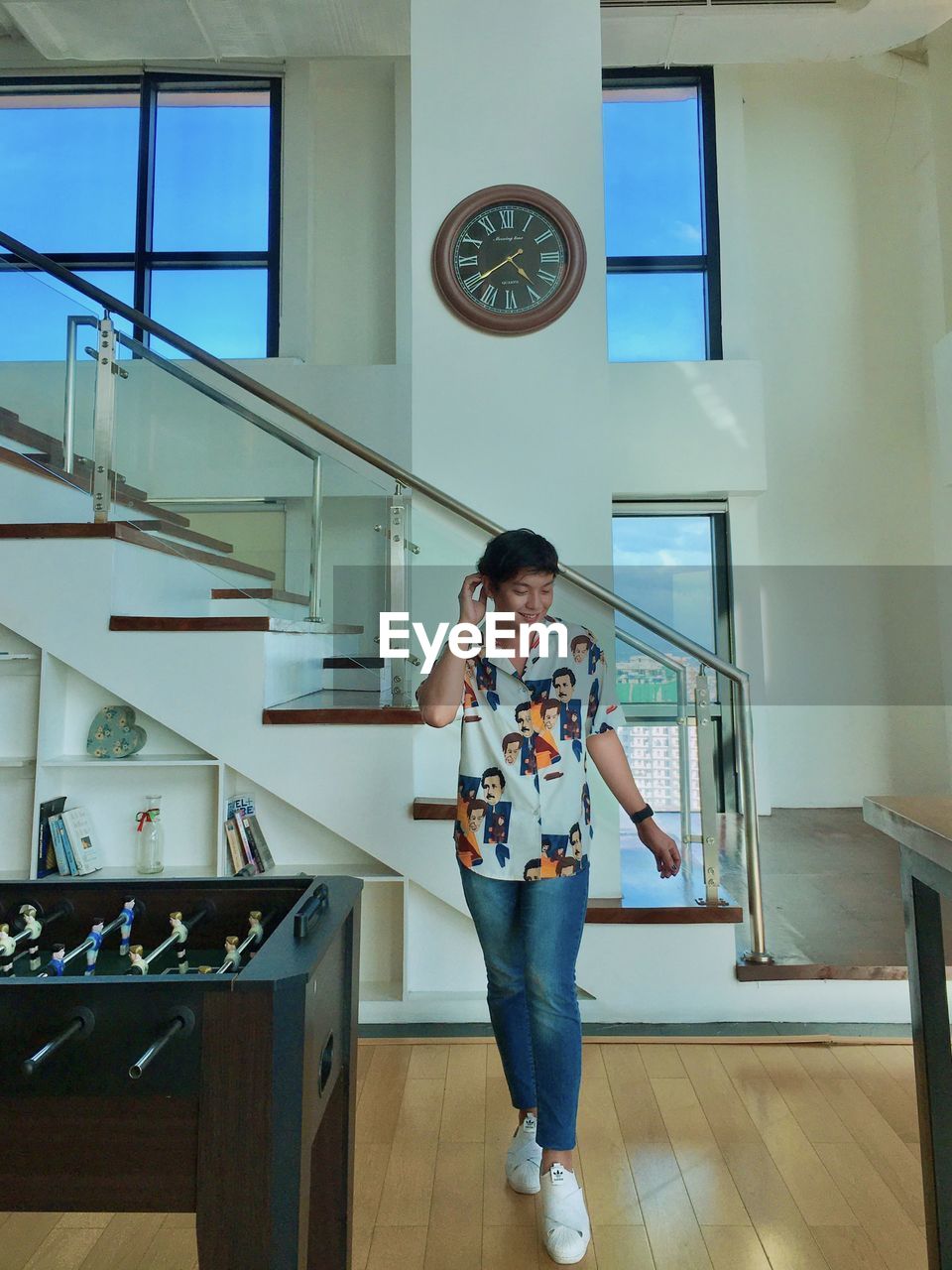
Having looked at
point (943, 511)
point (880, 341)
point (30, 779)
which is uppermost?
point (880, 341)

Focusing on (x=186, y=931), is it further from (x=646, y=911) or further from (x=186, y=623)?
(x=646, y=911)

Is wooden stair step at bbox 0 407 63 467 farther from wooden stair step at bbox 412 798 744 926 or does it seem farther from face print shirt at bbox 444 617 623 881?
face print shirt at bbox 444 617 623 881

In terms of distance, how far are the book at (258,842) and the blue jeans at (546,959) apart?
1160 millimetres

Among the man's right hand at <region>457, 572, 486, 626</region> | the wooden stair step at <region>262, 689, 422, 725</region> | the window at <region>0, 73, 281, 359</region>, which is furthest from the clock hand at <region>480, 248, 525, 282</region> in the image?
the window at <region>0, 73, 281, 359</region>

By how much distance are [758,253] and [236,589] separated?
4531 millimetres

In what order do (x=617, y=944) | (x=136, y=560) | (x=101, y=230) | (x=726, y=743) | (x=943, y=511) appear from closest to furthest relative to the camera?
(x=617, y=944) < (x=136, y=560) < (x=726, y=743) < (x=943, y=511) < (x=101, y=230)

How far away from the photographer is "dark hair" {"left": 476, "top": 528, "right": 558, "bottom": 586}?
159 centimetres

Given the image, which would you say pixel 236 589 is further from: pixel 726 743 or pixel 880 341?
pixel 880 341

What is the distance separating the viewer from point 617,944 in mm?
2484

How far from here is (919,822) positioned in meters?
1.27

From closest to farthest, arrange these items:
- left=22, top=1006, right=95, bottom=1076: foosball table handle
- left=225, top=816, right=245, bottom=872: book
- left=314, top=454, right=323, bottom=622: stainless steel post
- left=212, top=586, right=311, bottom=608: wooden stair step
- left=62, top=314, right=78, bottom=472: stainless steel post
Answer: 1. left=22, top=1006, right=95, bottom=1076: foosball table handle
2. left=225, top=816, right=245, bottom=872: book
3. left=62, top=314, right=78, bottom=472: stainless steel post
4. left=212, top=586, right=311, bottom=608: wooden stair step
5. left=314, top=454, right=323, bottom=622: stainless steel post

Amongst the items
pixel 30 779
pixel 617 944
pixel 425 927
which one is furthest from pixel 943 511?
pixel 30 779

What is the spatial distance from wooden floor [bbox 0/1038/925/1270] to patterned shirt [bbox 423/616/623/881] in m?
0.72

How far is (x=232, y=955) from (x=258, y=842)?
1.52 meters
